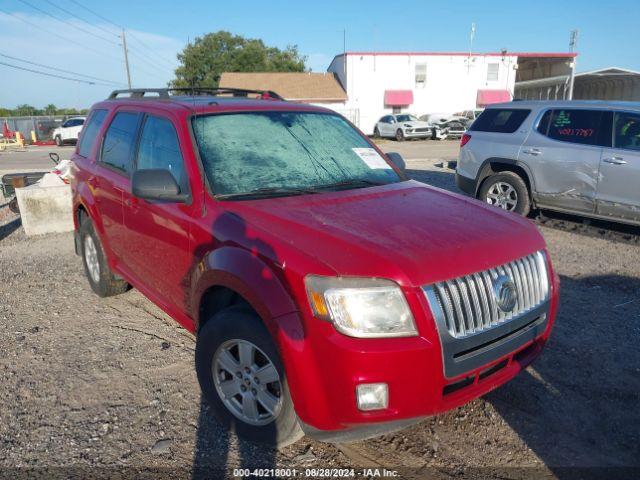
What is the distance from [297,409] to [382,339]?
1.74 ft

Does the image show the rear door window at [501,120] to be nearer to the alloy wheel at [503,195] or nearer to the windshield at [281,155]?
the alloy wheel at [503,195]

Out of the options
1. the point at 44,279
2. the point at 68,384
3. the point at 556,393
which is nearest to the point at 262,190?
the point at 68,384

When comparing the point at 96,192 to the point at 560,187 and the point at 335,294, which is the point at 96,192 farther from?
the point at 560,187

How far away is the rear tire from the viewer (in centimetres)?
469

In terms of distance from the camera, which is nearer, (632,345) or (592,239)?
(632,345)

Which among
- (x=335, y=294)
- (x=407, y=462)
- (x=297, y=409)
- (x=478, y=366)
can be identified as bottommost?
(x=407, y=462)

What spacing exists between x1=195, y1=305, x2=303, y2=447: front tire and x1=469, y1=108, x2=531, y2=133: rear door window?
257 inches

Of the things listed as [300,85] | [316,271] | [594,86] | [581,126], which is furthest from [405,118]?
[316,271]

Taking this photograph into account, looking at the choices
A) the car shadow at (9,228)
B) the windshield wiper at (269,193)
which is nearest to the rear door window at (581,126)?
the windshield wiper at (269,193)

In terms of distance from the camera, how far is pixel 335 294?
7.22ft

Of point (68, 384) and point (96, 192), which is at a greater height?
point (96, 192)

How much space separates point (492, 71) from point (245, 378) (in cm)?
4085

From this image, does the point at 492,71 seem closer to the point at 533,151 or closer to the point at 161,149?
the point at 533,151

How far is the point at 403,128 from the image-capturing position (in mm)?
29688
